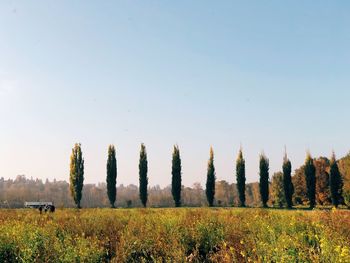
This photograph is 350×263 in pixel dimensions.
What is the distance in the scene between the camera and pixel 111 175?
55.1 meters

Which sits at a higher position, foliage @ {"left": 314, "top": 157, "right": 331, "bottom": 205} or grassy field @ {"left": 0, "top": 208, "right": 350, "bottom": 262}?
foliage @ {"left": 314, "top": 157, "right": 331, "bottom": 205}

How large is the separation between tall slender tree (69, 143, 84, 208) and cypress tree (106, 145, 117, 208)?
369cm

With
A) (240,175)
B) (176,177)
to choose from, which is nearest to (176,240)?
(176,177)

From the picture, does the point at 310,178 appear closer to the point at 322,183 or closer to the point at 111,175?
the point at 322,183

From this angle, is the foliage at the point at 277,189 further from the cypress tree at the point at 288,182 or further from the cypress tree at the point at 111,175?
the cypress tree at the point at 111,175

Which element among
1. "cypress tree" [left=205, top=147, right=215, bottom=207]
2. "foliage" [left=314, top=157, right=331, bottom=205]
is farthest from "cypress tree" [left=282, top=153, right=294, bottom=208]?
"cypress tree" [left=205, top=147, right=215, bottom=207]

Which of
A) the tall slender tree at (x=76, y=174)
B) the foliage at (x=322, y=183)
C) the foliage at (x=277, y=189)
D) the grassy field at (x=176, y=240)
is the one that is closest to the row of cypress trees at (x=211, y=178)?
the tall slender tree at (x=76, y=174)

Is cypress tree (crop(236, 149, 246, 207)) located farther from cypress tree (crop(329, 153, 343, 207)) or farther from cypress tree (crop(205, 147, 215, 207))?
cypress tree (crop(329, 153, 343, 207))

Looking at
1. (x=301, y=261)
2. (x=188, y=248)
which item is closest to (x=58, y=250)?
(x=188, y=248)

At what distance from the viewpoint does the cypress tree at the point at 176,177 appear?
2124 inches

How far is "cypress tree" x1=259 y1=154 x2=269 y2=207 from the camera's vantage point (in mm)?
54375

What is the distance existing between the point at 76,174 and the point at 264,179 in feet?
86.5

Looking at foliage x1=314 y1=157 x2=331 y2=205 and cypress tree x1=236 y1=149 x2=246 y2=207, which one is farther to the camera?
foliage x1=314 y1=157 x2=331 y2=205

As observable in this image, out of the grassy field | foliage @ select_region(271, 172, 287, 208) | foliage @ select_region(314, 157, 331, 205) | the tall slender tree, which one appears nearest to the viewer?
the grassy field
